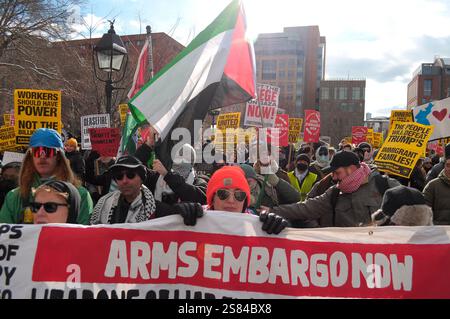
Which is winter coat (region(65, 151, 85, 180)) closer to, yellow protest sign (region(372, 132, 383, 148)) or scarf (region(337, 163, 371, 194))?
scarf (region(337, 163, 371, 194))

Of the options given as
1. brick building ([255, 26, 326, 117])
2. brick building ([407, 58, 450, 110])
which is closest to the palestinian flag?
brick building ([407, 58, 450, 110])

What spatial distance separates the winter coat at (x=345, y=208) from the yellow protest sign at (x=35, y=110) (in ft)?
13.1

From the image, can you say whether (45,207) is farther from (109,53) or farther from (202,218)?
(109,53)

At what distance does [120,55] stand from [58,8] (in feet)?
46.4

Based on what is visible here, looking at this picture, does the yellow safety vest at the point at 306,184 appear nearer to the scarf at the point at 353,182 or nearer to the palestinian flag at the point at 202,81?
the scarf at the point at 353,182

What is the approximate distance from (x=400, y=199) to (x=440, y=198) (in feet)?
7.25

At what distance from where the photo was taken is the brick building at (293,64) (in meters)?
107

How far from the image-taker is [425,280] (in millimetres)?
2572

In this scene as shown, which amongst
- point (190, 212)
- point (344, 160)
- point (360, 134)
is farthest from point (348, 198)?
point (360, 134)

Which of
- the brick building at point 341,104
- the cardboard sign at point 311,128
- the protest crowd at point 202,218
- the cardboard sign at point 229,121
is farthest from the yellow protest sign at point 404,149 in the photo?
the brick building at point 341,104

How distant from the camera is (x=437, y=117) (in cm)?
773

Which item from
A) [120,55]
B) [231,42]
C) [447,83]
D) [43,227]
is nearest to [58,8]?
[120,55]
